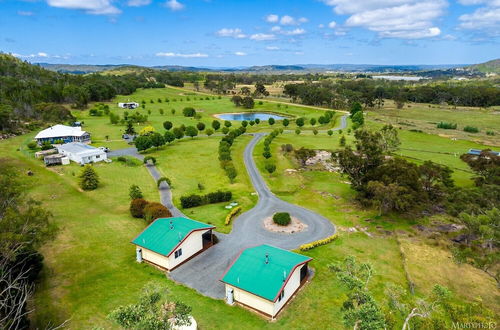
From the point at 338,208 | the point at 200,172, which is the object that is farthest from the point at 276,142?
the point at 338,208

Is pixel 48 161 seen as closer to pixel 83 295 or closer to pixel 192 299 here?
pixel 83 295

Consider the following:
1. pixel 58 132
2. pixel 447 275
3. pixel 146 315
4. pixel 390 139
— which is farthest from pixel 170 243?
pixel 58 132

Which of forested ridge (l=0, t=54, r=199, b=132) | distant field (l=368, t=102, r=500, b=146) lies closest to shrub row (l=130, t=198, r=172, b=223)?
forested ridge (l=0, t=54, r=199, b=132)

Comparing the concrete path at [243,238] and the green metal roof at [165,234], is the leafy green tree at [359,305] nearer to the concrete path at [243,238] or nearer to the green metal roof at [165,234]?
the concrete path at [243,238]

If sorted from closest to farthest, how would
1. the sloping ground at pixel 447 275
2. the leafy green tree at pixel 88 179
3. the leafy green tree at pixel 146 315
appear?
the leafy green tree at pixel 146 315 → the sloping ground at pixel 447 275 → the leafy green tree at pixel 88 179

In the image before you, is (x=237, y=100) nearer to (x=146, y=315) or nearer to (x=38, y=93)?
(x=38, y=93)

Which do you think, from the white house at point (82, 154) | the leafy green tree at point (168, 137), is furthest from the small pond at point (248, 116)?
the white house at point (82, 154)

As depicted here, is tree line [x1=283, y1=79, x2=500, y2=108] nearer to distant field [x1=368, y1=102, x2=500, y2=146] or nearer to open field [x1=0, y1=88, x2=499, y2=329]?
distant field [x1=368, y1=102, x2=500, y2=146]
